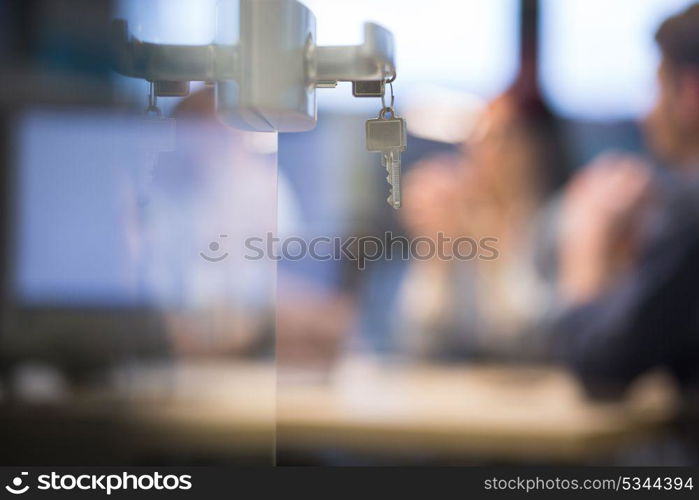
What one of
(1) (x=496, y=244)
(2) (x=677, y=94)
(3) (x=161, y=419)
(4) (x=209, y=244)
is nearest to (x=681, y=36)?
(2) (x=677, y=94)

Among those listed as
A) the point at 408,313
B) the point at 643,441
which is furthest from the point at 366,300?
the point at 643,441

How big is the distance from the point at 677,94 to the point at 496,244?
293mm

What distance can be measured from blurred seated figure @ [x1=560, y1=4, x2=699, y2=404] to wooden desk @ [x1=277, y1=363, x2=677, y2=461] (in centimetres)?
3

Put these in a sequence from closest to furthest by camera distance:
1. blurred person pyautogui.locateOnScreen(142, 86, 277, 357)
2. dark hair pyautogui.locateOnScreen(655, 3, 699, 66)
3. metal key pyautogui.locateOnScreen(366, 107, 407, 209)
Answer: metal key pyautogui.locateOnScreen(366, 107, 407, 209)
blurred person pyautogui.locateOnScreen(142, 86, 277, 357)
dark hair pyautogui.locateOnScreen(655, 3, 699, 66)

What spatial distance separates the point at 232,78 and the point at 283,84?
0.09ft

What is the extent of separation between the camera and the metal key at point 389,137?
16.0 inches

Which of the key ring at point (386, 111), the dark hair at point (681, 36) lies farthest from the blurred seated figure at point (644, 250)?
the key ring at point (386, 111)

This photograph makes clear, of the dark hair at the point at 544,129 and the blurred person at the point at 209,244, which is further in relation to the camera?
the dark hair at the point at 544,129

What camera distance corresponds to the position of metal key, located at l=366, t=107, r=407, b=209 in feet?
1.34

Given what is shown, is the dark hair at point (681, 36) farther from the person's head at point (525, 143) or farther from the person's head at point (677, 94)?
the person's head at point (525, 143)

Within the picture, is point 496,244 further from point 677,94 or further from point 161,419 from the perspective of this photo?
point 161,419

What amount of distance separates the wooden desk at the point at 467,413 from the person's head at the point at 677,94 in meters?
0.27

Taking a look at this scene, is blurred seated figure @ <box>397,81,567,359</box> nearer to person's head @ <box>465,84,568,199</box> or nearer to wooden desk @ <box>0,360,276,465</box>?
person's head @ <box>465,84,568,199</box>

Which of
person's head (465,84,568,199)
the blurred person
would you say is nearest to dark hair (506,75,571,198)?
person's head (465,84,568,199)
